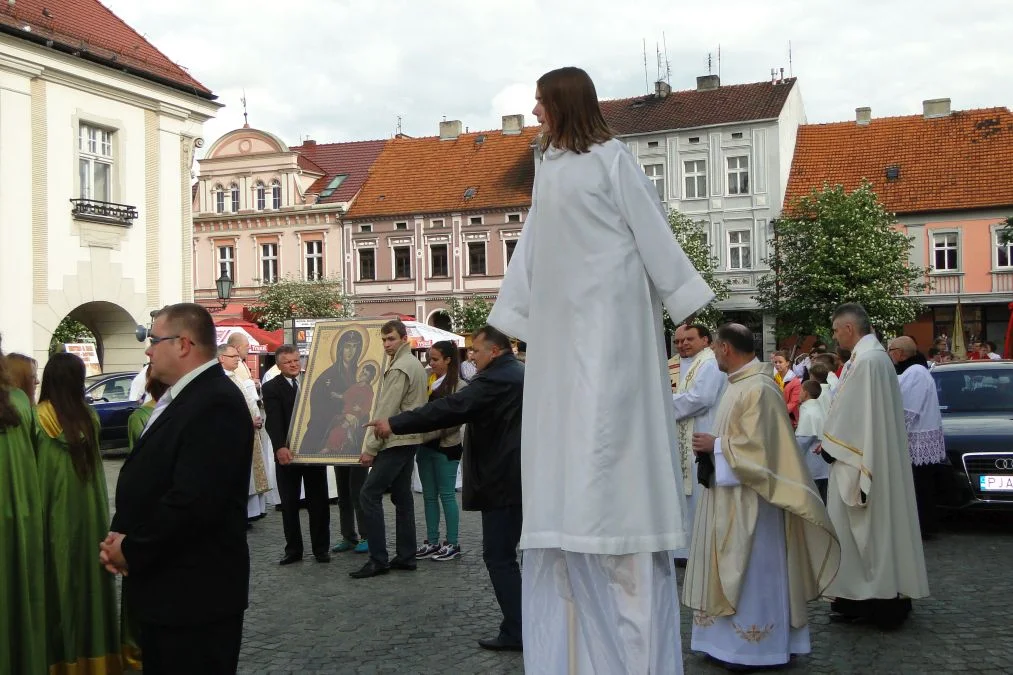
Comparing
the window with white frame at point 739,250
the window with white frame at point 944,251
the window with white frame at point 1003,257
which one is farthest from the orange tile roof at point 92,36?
the window with white frame at point 1003,257

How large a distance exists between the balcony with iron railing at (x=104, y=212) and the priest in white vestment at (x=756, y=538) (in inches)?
842

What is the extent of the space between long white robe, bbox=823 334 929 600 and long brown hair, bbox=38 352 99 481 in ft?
15.3

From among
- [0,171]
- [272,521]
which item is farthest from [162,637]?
[0,171]

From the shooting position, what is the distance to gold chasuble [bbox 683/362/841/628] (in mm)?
5938

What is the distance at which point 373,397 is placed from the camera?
9.52 metres

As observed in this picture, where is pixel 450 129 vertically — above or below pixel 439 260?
above

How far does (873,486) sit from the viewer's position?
23.2 ft

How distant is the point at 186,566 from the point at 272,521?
953 cm

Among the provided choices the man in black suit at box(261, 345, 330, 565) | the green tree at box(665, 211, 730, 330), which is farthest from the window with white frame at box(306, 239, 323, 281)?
the man in black suit at box(261, 345, 330, 565)

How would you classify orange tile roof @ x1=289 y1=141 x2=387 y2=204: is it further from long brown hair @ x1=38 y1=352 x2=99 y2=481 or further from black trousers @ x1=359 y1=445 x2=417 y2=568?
long brown hair @ x1=38 y1=352 x2=99 y2=481

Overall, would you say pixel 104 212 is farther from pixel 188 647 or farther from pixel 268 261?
pixel 268 261

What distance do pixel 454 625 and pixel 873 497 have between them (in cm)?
291

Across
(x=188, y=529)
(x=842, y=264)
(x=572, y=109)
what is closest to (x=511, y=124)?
(x=842, y=264)

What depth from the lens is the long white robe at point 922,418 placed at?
1007 centimetres
